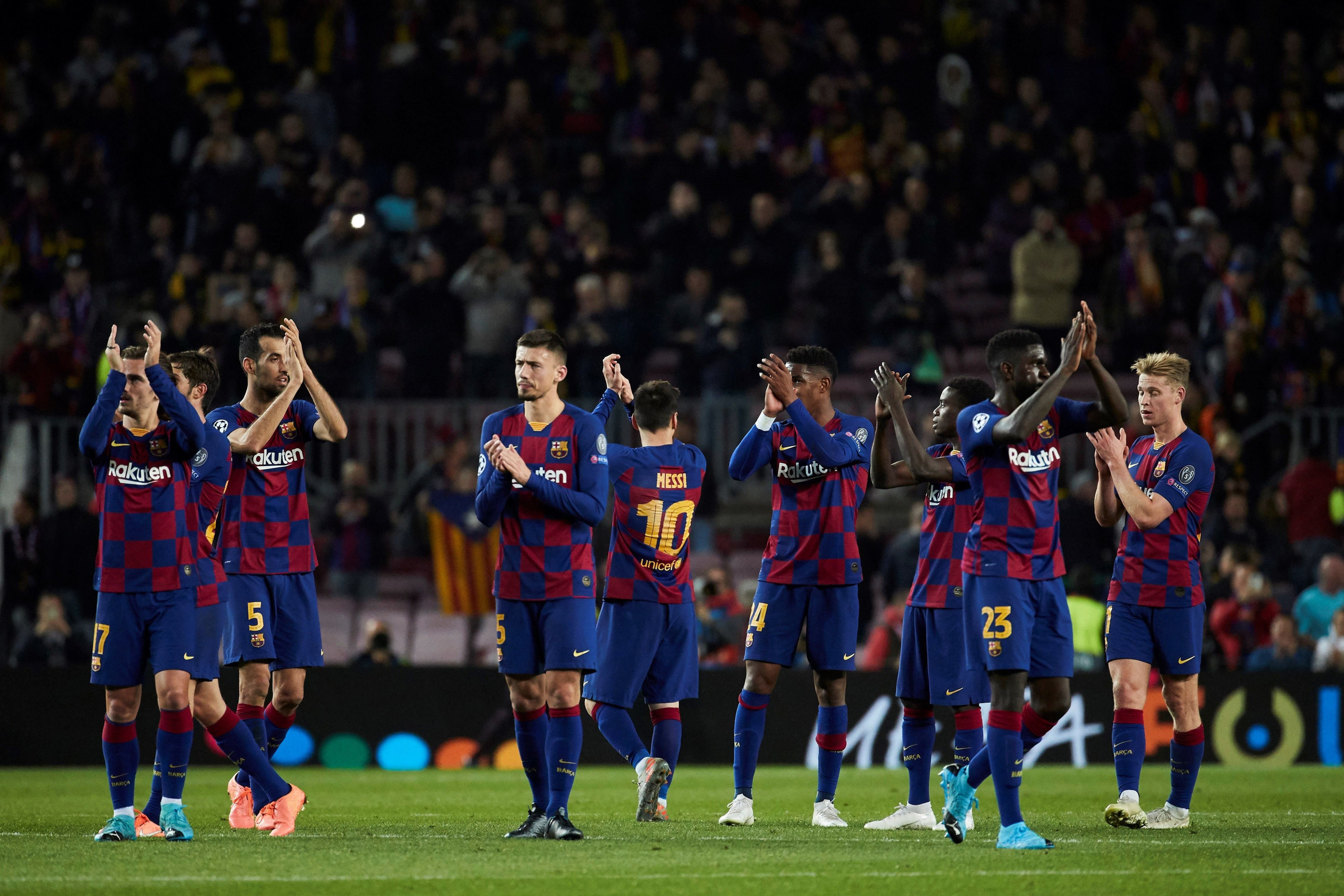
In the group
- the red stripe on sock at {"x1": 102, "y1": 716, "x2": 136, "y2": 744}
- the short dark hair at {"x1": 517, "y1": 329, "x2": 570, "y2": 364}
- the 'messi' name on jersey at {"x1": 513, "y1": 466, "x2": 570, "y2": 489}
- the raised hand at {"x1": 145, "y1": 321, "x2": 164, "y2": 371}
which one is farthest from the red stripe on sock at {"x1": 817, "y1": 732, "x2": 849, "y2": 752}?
the raised hand at {"x1": 145, "y1": 321, "x2": 164, "y2": 371}

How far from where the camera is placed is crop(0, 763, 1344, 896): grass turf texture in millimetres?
6605

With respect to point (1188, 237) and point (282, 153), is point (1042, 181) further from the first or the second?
point (282, 153)

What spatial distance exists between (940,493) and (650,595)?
167 cm

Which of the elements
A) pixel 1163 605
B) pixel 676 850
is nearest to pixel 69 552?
pixel 676 850

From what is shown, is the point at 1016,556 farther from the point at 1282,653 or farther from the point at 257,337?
the point at 1282,653

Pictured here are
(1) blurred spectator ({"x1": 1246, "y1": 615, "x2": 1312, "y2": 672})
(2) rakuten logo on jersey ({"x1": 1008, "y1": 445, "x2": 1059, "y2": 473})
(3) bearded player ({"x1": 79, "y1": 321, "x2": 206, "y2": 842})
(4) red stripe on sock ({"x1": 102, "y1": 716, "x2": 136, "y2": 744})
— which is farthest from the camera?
(1) blurred spectator ({"x1": 1246, "y1": 615, "x2": 1312, "y2": 672})

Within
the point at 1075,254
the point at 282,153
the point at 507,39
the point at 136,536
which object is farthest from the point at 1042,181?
the point at 136,536

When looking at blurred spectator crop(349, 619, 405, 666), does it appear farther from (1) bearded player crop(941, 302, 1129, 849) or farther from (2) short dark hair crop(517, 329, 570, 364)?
(1) bearded player crop(941, 302, 1129, 849)

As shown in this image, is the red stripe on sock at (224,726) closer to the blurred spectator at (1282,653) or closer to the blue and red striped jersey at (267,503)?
the blue and red striped jersey at (267,503)

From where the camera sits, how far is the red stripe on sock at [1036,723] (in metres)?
8.24

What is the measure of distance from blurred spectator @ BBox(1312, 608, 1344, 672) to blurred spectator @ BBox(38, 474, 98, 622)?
11.0 m

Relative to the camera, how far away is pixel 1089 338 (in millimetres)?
7281

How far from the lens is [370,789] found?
12.1 metres

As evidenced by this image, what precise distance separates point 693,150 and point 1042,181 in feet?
13.2
